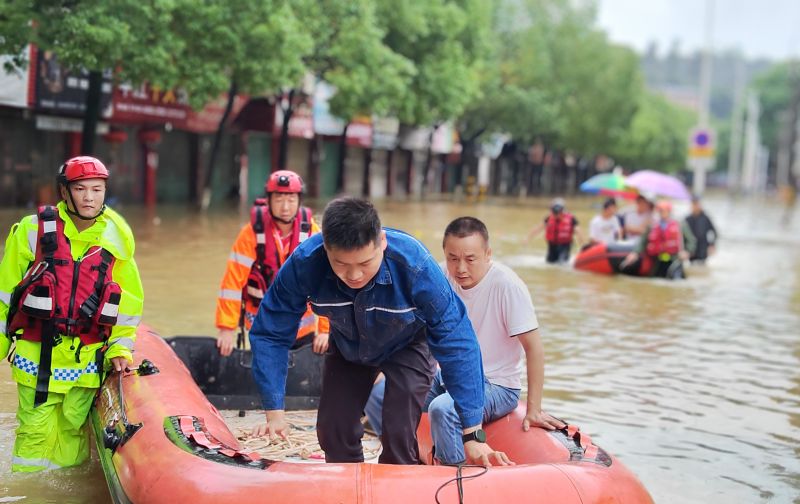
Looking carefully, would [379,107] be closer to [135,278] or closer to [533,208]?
[533,208]

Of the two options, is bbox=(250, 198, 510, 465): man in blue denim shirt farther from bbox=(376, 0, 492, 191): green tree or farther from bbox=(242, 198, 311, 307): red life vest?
bbox=(376, 0, 492, 191): green tree

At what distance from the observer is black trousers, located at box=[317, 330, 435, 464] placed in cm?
484

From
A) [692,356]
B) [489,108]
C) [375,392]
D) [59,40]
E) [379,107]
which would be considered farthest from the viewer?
[489,108]

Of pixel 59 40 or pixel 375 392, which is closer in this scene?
pixel 375 392

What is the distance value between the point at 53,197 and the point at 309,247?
878 inches

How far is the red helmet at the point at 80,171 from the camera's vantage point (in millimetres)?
5219

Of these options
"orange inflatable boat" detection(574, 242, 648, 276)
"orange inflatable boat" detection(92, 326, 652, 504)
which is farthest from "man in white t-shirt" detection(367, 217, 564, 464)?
"orange inflatable boat" detection(574, 242, 648, 276)

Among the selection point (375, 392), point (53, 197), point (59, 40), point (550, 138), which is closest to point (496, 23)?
point (550, 138)

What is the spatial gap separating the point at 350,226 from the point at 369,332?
0.74m

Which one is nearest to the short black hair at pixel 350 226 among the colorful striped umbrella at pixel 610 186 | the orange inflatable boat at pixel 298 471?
the orange inflatable boat at pixel 298 471

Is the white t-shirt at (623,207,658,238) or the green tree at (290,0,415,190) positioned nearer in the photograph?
the white t-shirt at (623,207,658,238)

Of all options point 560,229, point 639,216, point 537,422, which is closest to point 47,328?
point 537,422

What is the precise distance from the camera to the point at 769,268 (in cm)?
2123

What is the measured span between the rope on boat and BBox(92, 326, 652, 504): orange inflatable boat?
0.90 metres
